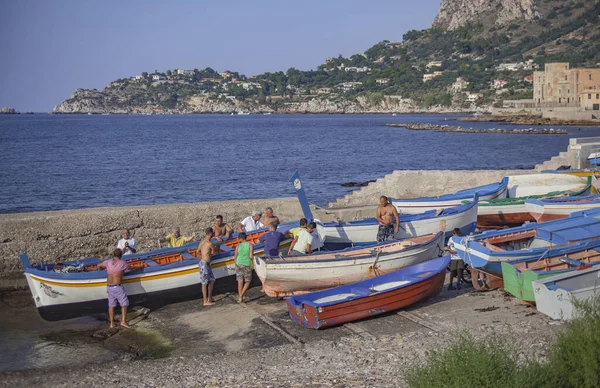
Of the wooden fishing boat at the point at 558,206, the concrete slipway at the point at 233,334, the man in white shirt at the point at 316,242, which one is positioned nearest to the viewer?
the concrete slipway at the point at 233,334

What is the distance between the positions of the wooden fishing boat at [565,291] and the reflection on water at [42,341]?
6.87 metres

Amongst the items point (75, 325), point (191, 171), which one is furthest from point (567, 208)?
point (191, 171)

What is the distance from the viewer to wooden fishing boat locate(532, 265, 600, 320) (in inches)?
437

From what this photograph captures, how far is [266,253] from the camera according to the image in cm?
1427

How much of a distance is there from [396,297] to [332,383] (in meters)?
3.24

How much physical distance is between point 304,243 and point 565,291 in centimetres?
505

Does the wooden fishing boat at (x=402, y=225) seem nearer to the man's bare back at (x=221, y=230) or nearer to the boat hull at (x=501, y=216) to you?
the boat hull at (x=501, y=216)

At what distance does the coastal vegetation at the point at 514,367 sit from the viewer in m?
7.10

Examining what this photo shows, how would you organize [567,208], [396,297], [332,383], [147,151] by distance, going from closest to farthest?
[332,383] → [396,297] → [567,208] → [147,151]

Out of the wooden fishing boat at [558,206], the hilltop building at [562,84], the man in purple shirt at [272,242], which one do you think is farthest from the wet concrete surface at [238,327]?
the hilltop building at [562,84]

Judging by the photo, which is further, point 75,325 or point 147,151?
point 147,151

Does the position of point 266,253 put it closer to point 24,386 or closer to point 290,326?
point 290,326

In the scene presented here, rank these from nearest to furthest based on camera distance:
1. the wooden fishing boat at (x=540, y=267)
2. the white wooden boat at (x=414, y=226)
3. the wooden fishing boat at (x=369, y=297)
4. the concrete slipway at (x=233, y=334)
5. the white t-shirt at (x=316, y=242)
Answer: the concrete slipway at (x=233, y=334), the wooden fishing boat at (x=369, y=297), the wooden fishing boat at (x=540, y=267), the white t-shirt at (x=316, y=242), the white wooden boat at (x=414, y=226)

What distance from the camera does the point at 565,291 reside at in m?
11.2
